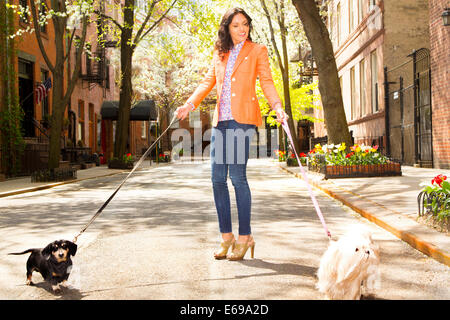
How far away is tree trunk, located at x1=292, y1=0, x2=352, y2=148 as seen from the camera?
13.9 meters

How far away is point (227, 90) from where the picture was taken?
4.81 meters

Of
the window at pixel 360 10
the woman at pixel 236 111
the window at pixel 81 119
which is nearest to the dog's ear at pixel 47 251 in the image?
the woman at pixel 236 111

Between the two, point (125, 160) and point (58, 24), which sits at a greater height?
point (58, 24)

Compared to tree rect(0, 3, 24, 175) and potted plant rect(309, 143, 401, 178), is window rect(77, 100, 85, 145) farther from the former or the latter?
potted plant rect(309, 143, 401, 178)

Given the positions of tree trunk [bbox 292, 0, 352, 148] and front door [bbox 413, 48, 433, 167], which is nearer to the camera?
tree trunk [bbox 292, 0, 352, 148]

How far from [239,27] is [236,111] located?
2.58 feet

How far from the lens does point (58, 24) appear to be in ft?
54.9

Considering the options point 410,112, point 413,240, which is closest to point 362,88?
point 410,112

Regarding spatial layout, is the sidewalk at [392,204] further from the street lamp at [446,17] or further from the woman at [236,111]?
the street lamp at [446,17]

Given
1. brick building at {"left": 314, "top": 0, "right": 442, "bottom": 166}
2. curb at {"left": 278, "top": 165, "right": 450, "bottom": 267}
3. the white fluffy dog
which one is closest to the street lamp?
brick building at {"left": 314, "top": 0, "right": 442, "bottom": 166}

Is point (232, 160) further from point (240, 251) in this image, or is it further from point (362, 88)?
point (362, 88)
